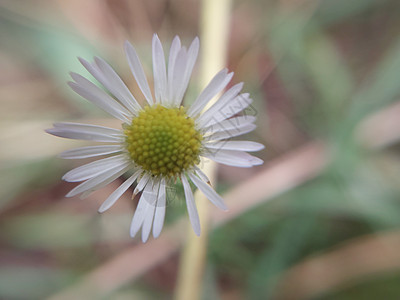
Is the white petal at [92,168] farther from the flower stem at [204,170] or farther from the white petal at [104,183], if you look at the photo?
the flower stem at [204,170]

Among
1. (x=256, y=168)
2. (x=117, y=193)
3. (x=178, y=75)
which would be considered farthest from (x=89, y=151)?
(x=256, y=168)

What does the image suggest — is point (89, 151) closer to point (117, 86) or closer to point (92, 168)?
point (92, 168)

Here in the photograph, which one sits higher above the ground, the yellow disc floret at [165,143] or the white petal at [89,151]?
the yellow disc floret at [165,143]

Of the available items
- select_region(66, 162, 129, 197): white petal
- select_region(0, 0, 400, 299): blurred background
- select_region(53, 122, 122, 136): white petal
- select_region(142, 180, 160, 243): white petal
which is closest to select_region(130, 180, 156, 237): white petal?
select_region(142, 180, 160, 243): white petal

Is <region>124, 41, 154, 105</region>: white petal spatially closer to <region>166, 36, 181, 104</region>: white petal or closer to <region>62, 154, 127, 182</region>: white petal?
<region>166, 36, 181, 104</region>: white petal

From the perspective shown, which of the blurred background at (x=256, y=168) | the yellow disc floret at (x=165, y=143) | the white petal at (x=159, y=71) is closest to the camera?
the white petal at (x=159, y=71)

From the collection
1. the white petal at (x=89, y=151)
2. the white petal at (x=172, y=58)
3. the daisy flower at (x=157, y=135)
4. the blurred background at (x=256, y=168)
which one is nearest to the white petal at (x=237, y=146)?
the daisy flower at (x=157, y=135)

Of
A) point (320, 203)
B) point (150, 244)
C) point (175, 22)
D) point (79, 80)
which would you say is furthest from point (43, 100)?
point (320, 203)
